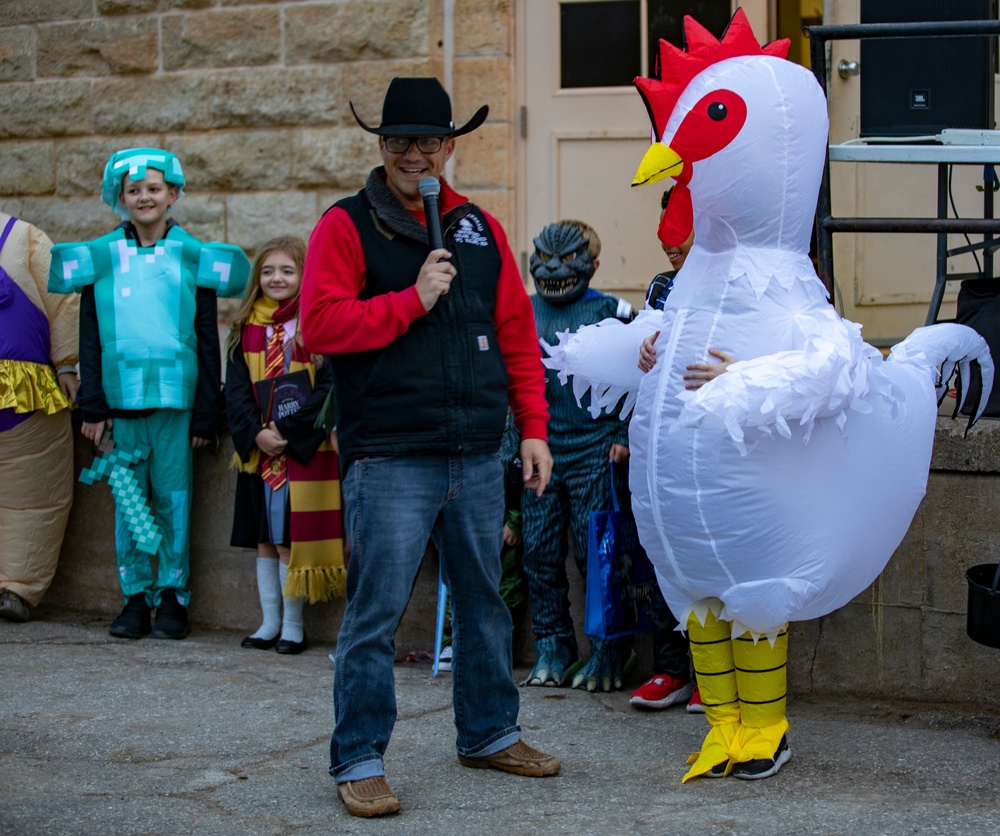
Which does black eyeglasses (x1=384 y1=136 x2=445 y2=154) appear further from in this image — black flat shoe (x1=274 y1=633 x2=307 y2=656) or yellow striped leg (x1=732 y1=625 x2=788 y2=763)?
black flat shoe (x1=274 y1=633 x2=307 y2=656)

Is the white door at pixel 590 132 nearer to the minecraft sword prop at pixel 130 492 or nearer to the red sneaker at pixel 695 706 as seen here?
the minecraft sword prop at pixel 130 492

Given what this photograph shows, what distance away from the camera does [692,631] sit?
4.07 meters

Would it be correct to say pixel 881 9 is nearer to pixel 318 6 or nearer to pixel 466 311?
pixel 318 6

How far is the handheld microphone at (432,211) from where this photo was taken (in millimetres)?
3748

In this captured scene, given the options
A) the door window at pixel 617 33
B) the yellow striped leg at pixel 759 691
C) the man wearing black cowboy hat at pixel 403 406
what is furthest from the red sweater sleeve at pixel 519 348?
the door window at pixel 617 33

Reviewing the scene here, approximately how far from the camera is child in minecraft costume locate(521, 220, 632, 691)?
509cm

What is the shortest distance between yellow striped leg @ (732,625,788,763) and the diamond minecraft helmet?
3290 millimetres

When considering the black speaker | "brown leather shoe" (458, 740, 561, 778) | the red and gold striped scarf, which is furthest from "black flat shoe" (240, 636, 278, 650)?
the black speaker

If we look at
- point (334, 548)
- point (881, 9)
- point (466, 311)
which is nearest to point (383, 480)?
point (466, 311)

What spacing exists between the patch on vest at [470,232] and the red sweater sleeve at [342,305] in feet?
1.00

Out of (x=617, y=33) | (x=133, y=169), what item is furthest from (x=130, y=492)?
(x=617, y=33)

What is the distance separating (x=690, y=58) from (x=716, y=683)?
1.72 m

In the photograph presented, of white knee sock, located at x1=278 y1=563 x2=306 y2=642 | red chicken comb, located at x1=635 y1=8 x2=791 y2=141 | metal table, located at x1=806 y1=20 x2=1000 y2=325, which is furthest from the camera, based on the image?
white knee sock, located at x1=278 y1=563 x2=306 y2=642

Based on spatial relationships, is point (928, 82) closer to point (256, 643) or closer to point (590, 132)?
point (590, 132)
